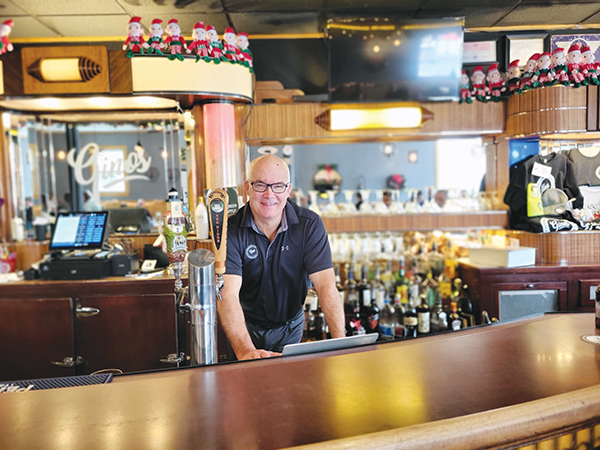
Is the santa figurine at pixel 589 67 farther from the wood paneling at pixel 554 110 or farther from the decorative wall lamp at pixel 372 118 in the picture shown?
the decorative wall lamp at pixel 372 118

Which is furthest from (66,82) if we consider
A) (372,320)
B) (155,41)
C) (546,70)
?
(546,70)

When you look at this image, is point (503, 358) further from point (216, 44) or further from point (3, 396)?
point (216, 44)

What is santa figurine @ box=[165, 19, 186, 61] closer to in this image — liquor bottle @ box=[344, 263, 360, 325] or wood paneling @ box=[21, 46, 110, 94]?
wood paneling @ box=[21, 46, 110, 94]

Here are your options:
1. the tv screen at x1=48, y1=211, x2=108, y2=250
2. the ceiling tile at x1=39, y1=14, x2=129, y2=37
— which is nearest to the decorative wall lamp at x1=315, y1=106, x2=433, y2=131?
the tv screen at x1=48, y1=211, x2=108, y2=250

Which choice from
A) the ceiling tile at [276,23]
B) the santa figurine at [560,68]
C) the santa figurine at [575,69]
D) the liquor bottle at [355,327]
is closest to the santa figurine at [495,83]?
the santa figurine at [560,68]

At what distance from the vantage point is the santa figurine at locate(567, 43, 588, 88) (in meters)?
3.93

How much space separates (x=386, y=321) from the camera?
4.05 metres

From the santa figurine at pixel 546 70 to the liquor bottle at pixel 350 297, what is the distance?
7.49 feet

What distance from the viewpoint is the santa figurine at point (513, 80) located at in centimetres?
409

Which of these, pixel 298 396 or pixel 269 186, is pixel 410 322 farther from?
pixel 298 396

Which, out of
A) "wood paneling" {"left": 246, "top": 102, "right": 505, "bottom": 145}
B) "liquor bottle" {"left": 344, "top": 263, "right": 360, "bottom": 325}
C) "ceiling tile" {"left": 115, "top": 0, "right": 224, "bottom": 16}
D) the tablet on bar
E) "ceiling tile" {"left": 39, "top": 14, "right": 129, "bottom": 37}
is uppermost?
"ceiling tile" {"left": 39, "top": 14, "right": 129, "bottom": 37}

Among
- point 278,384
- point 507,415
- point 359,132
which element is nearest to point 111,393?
point 278,384

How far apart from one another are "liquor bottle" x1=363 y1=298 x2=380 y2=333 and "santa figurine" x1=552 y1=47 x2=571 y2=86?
8.17 feet

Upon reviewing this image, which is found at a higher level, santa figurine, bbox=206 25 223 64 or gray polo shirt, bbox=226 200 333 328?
santa figurine, bbox=206 25 223 64
